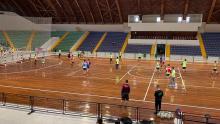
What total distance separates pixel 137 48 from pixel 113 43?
17.3 ft

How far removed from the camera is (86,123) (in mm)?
10961

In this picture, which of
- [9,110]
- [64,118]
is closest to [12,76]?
[9,110]

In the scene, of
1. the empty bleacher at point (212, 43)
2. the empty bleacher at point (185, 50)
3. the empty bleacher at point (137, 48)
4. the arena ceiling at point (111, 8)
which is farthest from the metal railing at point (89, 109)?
the empty bleacher at point (212, 43)

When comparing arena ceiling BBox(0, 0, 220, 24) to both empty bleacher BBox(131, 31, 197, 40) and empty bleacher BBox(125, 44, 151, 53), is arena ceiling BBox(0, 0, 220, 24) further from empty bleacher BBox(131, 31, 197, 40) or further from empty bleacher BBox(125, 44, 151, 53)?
empty bleacher BBox(125, 44, 151, 53)

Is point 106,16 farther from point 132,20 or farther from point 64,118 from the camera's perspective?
point 64,118

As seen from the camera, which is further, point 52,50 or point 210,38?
point 52,50

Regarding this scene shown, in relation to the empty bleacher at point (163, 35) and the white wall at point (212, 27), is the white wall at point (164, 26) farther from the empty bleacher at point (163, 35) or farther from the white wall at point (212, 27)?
the white wall at point (212, 27)

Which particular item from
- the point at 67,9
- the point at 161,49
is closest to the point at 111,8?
the point at 67,9

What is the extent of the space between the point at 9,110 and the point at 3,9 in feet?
141

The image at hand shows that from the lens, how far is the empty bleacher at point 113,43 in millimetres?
45172

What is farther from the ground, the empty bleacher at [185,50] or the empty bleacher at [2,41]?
the empty bleacher at [2,41]

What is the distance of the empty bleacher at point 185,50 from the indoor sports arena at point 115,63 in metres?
0.17

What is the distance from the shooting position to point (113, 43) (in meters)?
46.8

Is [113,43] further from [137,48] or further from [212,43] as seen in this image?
[212,43]
